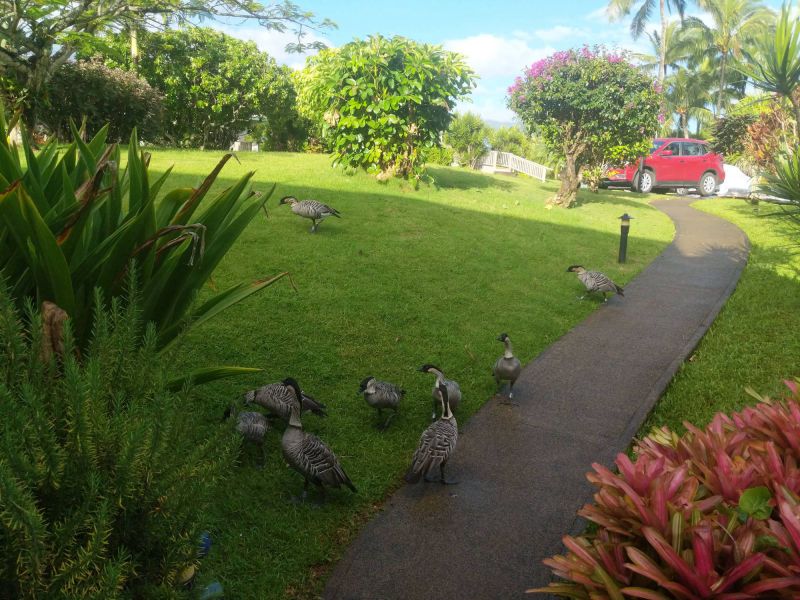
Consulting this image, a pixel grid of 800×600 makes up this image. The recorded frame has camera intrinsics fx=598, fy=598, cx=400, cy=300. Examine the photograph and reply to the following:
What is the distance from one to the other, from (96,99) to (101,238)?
16.1m

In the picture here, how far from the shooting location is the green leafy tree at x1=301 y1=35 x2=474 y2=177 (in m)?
14.0

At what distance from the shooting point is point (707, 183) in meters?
25.0

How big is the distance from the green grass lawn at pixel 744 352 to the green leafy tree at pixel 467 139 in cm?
2273

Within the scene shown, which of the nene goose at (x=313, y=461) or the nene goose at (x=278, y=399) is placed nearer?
the nene goose at (x=313, y=461)

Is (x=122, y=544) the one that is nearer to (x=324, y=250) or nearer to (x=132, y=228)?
(x=132, y=228)

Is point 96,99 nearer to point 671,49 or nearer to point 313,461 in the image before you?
point 313,461

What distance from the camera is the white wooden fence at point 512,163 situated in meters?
29.7

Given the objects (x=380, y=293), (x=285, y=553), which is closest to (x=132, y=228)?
(x=285, y=553)

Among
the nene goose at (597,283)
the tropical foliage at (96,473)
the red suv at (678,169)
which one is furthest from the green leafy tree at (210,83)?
the tropical foliage at (96,473)

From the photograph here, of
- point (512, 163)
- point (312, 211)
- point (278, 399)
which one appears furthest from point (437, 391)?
point (512, 163)

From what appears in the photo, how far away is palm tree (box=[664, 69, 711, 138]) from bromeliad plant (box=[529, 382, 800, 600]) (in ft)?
172

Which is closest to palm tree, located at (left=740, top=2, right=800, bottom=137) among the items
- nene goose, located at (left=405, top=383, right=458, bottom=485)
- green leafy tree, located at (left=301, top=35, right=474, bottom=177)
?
nene goose, located at (left=405, top=383, right=458, bottom=485)

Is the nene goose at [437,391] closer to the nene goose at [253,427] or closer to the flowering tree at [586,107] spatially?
the nene goose at [253,427]

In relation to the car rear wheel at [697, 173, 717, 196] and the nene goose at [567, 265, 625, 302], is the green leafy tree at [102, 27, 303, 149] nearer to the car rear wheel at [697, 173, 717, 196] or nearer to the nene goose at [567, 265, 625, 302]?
the nene goose at [567, 265, 625, 302]
